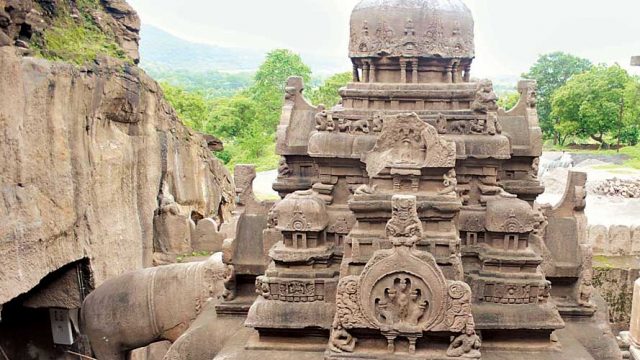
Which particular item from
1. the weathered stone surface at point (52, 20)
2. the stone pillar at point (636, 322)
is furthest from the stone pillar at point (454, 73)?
the weathered stone surface at point (52, 20)

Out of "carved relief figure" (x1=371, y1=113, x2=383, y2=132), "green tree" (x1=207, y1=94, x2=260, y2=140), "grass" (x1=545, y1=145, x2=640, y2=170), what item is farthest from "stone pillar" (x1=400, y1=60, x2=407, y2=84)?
"green tree" (x1=207, y1=94, x2=260, y2=140)

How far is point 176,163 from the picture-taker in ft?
64.7

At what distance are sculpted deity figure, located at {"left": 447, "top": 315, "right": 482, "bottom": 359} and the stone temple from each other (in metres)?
0.01

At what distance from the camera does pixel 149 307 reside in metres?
11.5

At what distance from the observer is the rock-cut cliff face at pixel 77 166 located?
10.7 meters

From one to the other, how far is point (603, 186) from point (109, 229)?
19.0 m

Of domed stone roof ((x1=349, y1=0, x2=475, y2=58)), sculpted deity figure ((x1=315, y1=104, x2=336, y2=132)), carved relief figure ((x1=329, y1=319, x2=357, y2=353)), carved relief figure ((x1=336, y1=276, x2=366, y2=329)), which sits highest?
domed stone roof ((x1=349, y1=0, x2=475, y2=58))

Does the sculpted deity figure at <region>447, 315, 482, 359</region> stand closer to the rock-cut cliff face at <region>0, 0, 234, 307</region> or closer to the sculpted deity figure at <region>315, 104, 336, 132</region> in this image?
the sculpted deity figure at <region>315, 104, 336, 132</region>

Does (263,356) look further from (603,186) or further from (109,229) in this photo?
(603,186)

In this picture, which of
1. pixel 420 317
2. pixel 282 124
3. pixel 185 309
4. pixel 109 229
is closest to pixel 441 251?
pixel 420 317

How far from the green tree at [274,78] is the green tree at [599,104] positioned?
15.2 m

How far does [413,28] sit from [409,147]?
161 cm

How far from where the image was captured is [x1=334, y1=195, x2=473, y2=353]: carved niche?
7641 mm

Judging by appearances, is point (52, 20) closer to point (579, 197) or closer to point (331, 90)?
point (579, 197)
